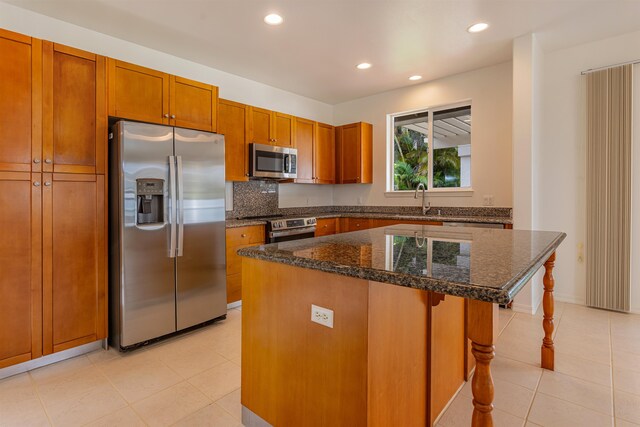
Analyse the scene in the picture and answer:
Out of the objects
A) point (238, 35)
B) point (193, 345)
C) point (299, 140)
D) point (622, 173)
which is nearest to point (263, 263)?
point (193, 345)

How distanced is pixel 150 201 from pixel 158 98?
91 centimetres

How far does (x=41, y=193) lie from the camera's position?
229 cm

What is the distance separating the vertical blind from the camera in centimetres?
323

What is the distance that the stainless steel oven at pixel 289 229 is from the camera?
3.68 meters

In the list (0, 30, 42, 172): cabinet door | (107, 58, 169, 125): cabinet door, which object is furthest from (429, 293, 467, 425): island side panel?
(0, 30, 42, 172): cabinet door

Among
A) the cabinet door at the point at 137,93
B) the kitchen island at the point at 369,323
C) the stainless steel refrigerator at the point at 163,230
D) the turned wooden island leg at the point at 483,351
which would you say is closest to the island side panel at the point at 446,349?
the kitchen island at the point at 369,323

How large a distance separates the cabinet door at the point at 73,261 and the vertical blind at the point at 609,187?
4.60 m

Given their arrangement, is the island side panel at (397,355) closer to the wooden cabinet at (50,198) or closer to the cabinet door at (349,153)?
the wooden cabinet at (50,198)

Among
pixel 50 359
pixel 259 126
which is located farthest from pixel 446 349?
pixel 259 126

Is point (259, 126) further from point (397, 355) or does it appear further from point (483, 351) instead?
point (483, 351)

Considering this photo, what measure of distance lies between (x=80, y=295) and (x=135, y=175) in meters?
0.98

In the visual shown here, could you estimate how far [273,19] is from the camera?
9.16 ft

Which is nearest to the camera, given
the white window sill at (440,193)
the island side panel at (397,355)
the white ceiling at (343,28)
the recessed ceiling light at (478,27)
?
the island side panel at (397,355)

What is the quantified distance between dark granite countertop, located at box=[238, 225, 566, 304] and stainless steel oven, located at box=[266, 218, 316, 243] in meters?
1.88
